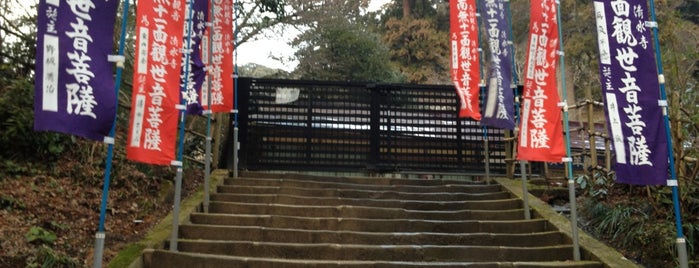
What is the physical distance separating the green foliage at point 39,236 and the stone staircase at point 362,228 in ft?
3.30

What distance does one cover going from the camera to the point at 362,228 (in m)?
7.34

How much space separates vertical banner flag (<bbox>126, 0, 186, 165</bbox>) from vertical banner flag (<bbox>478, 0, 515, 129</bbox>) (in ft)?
14.7

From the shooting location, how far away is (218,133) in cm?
926

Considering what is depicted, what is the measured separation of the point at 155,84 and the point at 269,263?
230cm

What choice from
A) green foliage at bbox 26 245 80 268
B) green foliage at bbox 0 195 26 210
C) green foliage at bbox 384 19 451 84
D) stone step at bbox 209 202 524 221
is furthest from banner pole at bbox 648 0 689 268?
green foliage at bbox 384 19 451 84

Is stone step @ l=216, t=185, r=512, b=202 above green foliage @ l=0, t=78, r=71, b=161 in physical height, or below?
below

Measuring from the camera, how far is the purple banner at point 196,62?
6637 millimetres

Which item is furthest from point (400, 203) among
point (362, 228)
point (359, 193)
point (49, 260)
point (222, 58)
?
point (49, 260)

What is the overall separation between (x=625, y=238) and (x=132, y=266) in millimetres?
5929

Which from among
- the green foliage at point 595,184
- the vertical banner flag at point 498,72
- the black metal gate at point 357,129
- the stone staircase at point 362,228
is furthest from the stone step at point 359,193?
the black metal gate at point 357,129

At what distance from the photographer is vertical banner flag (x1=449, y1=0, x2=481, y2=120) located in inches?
339

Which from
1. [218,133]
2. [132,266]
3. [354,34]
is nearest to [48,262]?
[132,266]

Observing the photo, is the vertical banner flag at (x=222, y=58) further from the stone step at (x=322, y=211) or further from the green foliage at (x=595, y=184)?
the green foliage at (x=595, y=184)

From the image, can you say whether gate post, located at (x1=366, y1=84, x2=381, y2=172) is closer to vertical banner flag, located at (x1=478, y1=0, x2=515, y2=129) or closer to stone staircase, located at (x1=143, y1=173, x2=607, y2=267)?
stone staircase, located at (x1=143, y1=173, x2=607, y2=267)
